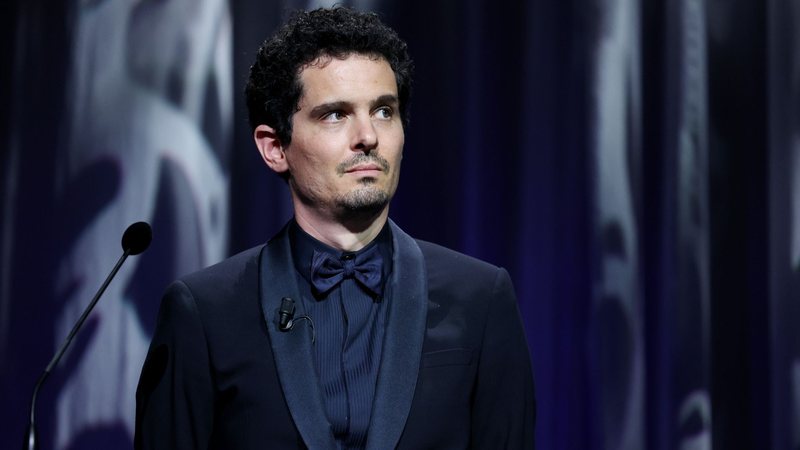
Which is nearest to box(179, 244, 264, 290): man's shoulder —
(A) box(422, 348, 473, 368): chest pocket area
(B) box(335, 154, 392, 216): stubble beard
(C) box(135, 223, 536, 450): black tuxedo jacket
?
(C) box(135, 223, 536, 450): black tuxedo jacket

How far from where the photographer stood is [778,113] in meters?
2.58

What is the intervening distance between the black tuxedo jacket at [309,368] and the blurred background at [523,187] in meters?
0.79

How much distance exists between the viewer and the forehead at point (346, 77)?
1.69 meters

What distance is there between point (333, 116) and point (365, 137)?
0.27 feet

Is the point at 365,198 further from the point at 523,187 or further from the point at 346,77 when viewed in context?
the point at 523,187

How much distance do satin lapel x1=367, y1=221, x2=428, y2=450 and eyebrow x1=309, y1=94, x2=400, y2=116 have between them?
22cm

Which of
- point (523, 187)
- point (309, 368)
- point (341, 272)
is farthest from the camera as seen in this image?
point (523, 187)

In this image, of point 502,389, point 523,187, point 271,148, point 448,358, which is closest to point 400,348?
point 448,358

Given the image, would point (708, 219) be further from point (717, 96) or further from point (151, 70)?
point (151, 70)

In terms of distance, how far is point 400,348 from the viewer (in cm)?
163

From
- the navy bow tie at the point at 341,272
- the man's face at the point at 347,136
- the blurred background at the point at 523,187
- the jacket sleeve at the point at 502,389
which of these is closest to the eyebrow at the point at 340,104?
the man's face at the point at 347,136

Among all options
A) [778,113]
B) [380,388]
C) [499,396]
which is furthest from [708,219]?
[380,388]

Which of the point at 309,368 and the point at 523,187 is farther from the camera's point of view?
the point at 523,187

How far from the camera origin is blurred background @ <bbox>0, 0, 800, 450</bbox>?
8.05 ft
